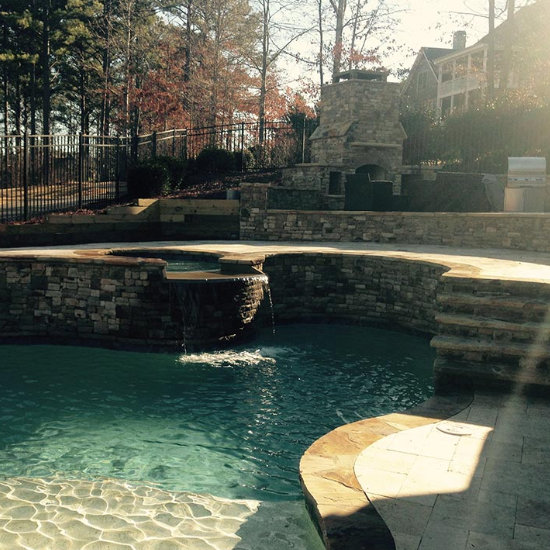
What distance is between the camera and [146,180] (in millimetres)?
19203

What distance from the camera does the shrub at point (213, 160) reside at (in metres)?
23.3

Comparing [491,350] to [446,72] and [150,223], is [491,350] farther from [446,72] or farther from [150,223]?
[446,72]

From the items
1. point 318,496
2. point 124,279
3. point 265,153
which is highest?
point 265,153

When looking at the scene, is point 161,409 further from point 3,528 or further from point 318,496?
point 318,496

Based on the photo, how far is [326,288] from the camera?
46.1 ft

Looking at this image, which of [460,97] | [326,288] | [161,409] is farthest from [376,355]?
[460,97]

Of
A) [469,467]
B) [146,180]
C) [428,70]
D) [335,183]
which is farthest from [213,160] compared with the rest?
[428,70]

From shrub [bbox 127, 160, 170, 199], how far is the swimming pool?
8215mm

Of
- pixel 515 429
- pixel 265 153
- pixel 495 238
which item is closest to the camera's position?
pixel 515 429

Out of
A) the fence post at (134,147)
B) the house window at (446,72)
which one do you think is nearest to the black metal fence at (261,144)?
the fence post at (134,147)

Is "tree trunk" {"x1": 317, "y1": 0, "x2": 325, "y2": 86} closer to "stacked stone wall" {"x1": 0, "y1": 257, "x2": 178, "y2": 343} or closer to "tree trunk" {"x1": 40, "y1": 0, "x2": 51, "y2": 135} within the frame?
"tree trunk" {"x1": 40, "y1": 0, "x2": 51, "y2": 135}

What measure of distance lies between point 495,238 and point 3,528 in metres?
13.1

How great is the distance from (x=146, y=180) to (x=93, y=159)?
93.2 inches

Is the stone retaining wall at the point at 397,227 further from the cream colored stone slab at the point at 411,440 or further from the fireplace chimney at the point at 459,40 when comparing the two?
the fireplace chimney at the point at 459,40
